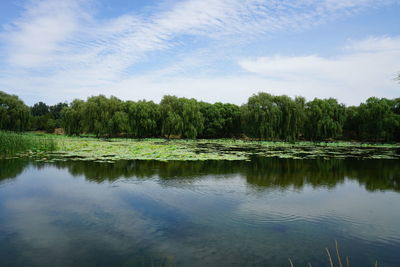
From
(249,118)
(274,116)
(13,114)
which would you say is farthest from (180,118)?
(13,114)

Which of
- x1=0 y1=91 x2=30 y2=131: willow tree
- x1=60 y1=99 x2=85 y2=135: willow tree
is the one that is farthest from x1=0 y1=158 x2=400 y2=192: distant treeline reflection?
x1=0 y1=91 x2=30 y2=131: willow tree

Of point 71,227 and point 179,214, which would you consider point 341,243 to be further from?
point 71,227

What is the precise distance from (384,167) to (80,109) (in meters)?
33.1

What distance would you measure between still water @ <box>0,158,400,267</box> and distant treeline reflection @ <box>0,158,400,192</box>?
104 mm

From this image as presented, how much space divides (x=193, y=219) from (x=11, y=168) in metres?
9.28

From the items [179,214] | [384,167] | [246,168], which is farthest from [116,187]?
[384,167]

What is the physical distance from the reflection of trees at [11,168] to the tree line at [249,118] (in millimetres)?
20299

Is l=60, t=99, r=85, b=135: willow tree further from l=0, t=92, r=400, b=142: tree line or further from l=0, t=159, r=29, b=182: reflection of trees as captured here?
l=0, t=159, r=29, b=182: reflection of trees

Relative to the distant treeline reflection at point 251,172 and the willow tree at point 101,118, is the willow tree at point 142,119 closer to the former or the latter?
the willow tree at point 101,118

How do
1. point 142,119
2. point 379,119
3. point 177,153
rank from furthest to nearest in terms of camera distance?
point 142,119
point 379,119
point 177,153

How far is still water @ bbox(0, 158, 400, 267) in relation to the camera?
4.16 m

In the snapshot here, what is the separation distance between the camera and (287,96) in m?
30.4

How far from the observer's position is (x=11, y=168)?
11.4 meters

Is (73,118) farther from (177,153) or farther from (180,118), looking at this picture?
(177,153)
